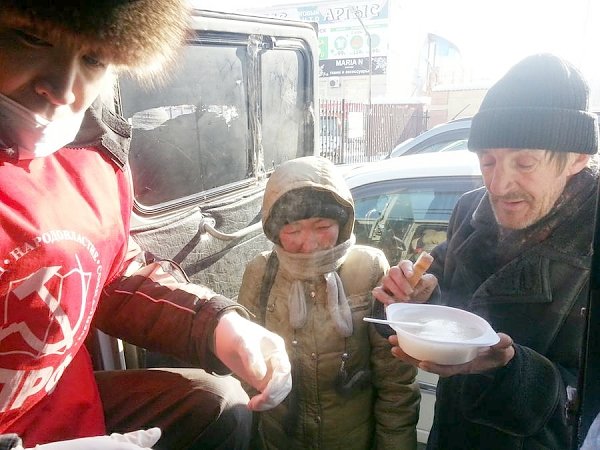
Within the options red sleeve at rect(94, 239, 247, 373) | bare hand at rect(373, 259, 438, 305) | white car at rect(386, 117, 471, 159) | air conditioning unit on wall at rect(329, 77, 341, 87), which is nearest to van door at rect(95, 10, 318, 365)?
red sleeve at rect(94, 239, 247, 373)

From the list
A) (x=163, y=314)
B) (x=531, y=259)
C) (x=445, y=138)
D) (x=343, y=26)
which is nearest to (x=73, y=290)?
(x=163, y=314)

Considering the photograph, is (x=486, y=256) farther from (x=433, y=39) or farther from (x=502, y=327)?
(x=433, y=39)

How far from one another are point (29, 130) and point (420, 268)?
3.65 feet

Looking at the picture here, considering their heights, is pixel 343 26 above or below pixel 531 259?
above

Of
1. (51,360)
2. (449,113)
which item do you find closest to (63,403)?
(51,360)

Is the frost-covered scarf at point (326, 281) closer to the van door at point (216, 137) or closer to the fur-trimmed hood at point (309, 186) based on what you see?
the fur-trimmed hood at point (309, 186)

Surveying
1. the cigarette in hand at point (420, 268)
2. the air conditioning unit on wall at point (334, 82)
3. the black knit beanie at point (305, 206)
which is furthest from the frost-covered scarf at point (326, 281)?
the air conditioning unit on wall at point (334, 82)

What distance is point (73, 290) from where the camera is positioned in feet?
3.80

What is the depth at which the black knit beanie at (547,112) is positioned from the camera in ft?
4.62

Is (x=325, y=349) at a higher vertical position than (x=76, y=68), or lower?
lower

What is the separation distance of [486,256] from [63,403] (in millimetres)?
1321

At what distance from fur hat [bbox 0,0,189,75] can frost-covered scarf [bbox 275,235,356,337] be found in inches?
32.7

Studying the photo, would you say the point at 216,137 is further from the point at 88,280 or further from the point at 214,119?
the point at 88,280

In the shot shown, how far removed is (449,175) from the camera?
266 cm
